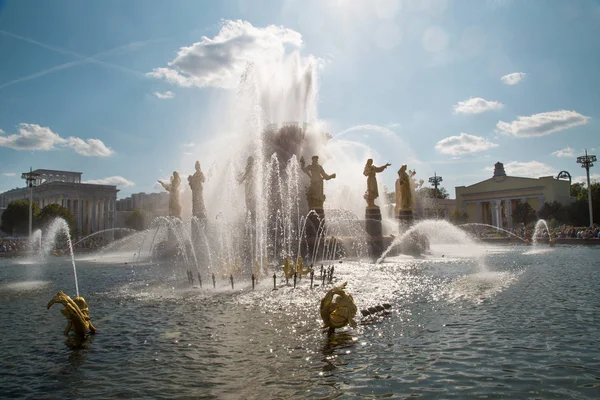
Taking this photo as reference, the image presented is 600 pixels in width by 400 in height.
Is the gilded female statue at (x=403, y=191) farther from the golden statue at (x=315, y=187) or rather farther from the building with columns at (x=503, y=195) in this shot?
the building with columns at (x=503, y=195)

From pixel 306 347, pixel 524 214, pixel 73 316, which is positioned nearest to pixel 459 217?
pixel 524 214

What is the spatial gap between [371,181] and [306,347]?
21.5 metres

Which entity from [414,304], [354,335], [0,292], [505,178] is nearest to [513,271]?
[414,304]

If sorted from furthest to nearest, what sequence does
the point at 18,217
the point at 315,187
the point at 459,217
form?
the point at 459,217 < the point at 18,217 < the point at 315,187

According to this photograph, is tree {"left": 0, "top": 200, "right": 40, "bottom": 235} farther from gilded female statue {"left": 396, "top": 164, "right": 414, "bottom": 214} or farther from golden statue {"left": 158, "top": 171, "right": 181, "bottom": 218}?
gilded female statue {"left": 396, "top": 164, "right": 414, "bottom": 214}

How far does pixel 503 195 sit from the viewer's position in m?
101

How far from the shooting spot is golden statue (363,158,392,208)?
2703 centimetres

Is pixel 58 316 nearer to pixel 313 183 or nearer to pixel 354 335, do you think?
pixel 354 335

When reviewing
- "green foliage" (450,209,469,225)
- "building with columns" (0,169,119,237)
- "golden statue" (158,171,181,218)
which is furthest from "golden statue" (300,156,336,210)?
"building with columns" (0,169,119,237)

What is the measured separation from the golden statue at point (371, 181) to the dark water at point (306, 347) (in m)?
15.0

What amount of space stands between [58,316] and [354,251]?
17594 millimetres

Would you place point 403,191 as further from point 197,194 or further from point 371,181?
point 197,194

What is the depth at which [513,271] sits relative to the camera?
55.3 ft

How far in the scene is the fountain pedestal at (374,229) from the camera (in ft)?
81.6
